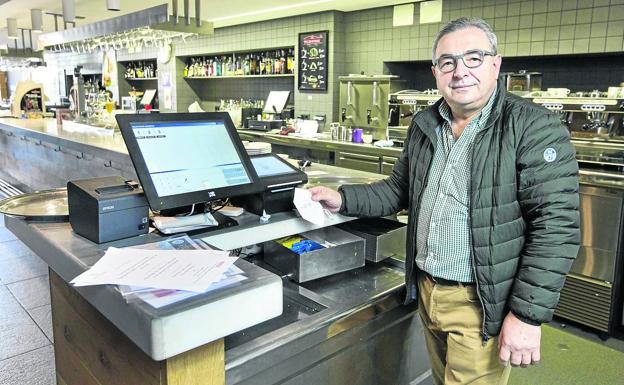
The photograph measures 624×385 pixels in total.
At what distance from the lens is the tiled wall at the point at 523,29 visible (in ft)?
14.1

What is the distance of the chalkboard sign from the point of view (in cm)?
650

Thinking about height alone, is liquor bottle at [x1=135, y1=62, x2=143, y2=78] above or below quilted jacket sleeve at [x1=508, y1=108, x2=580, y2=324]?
above

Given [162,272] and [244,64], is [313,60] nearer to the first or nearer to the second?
[244,64]

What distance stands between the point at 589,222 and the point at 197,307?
125 inches

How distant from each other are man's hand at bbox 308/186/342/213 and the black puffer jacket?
49 centimetres

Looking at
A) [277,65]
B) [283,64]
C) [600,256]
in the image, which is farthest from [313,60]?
[600,256]

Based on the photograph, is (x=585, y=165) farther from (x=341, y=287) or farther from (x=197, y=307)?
(x=197, y=307)

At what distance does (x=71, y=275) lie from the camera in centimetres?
122

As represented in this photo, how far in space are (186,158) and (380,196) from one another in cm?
71

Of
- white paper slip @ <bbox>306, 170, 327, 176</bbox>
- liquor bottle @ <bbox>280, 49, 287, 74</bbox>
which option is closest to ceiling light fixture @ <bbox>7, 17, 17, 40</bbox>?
liquor bottle @ <bbox>280, 49, 287, 74</bbox>

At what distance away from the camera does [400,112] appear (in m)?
5.56

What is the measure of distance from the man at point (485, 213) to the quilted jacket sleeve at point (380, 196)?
175 mm

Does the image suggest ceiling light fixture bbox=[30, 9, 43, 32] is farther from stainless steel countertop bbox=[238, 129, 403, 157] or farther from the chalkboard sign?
the chalkboard sign

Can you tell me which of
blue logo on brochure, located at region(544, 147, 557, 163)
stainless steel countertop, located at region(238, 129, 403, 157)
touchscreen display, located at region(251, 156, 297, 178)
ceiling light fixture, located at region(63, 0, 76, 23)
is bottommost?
stainless steel countertop, located at region(238, 129, 403, 157)
